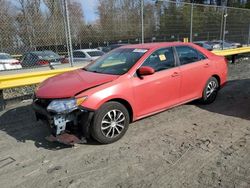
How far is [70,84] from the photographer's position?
425cm

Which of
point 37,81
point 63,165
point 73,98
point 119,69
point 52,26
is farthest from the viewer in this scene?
point 52,26

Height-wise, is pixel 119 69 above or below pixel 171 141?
above

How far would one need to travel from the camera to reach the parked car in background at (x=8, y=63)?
6.57m

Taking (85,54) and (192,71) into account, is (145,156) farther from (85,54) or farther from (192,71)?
(85,54)

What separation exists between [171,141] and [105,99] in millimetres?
1282

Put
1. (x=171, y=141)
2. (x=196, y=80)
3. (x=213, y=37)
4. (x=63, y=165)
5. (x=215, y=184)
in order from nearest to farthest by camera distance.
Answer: (x=215, y=184), (x=63, y=165), (x=171, y=141), (x=196, y=80), (x=213, y=37)

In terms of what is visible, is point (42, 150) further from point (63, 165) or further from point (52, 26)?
point (52, 26)

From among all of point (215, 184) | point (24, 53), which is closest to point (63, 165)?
point (215, 184)

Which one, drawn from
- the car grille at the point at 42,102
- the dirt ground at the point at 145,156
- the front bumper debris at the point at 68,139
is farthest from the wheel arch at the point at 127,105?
the car grille at the point at 42,102

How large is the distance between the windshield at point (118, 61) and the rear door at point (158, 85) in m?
0.24

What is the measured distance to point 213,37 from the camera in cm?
1260

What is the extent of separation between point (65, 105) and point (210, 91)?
3.64 meters

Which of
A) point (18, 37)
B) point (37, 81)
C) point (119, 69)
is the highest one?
point (18, 37)

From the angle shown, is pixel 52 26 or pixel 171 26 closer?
pixel 52 26
